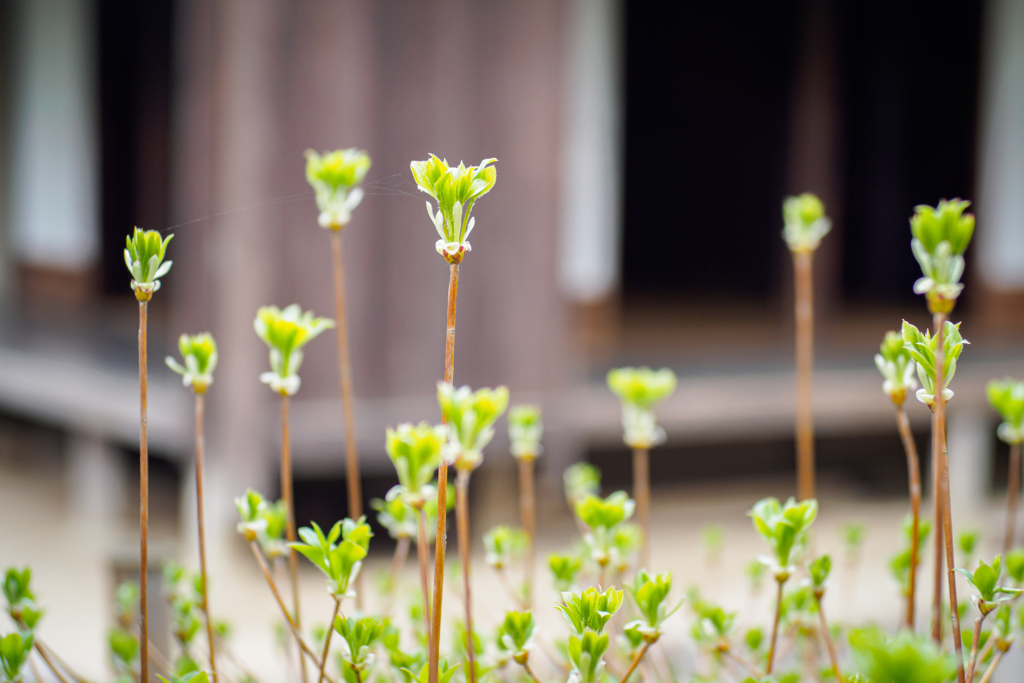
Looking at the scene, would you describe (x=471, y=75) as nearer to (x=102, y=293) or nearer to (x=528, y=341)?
(x=528, y=341)

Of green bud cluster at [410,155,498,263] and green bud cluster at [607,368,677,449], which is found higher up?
green bud cluster at [410,155,498,263]

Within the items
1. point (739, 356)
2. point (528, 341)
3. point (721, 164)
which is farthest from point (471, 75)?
point (721, 164)

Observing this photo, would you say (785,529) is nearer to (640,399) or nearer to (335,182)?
(640,399)

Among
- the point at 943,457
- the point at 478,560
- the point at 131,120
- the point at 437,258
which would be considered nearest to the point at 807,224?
the point at 943,457

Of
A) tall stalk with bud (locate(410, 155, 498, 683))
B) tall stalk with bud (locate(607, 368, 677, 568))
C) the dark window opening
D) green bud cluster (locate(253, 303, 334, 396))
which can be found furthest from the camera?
the dark window opening

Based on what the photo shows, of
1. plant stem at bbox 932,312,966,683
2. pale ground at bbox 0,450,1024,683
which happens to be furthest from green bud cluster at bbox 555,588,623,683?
pale ground at bbox 0,450,1024,683

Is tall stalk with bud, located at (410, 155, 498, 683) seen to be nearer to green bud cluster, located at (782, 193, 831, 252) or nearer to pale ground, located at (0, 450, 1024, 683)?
green bud cluster, located at (782, 193, 831, 252)
